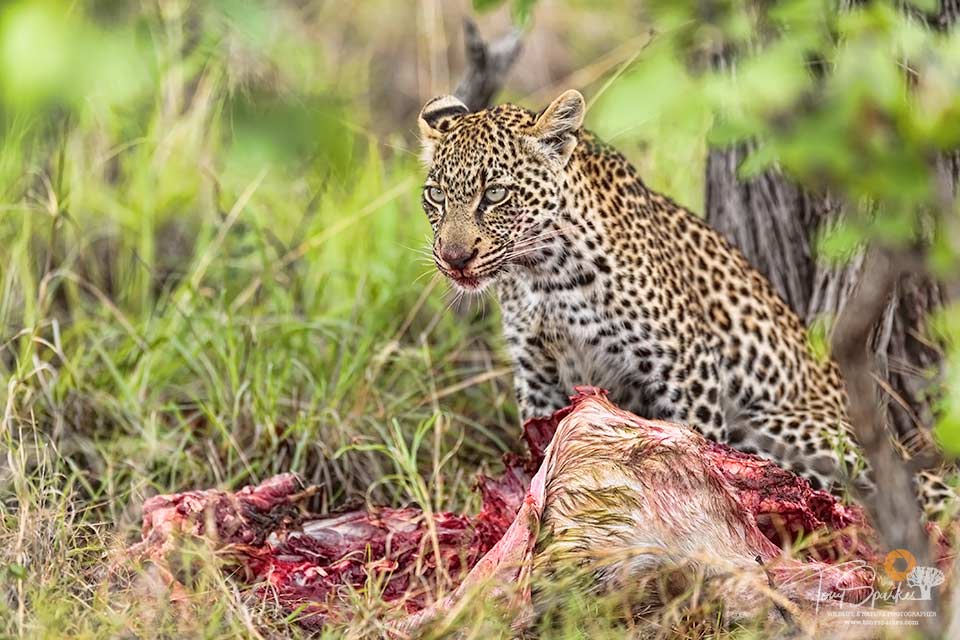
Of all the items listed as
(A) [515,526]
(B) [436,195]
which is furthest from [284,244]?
(A) [515,526]

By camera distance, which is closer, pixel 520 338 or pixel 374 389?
pixel 520 338

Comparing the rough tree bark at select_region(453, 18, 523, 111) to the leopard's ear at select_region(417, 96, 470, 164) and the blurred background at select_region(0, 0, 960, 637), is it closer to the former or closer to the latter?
the blurred background at select_region(0, 0, 960, 637)

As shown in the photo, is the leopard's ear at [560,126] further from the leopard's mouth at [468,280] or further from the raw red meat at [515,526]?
the raw red meat at [515,526]

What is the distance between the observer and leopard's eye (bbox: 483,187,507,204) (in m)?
5.14

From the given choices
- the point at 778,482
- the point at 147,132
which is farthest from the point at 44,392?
the point at 778,482

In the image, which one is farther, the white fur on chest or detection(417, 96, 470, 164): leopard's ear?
detection(417, 96, 470, 164): leopard's ear

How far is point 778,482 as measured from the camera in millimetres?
4430

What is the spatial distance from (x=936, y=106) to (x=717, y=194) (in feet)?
12.2

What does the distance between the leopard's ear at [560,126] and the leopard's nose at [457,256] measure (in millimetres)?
574

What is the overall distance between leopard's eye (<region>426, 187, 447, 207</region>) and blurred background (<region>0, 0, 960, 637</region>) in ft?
1.01

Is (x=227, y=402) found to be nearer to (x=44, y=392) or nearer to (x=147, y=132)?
(x=44, y=392)

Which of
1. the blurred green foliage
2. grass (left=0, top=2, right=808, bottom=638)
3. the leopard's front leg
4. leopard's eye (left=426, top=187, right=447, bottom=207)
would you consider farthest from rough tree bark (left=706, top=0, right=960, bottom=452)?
the blurred green foliage

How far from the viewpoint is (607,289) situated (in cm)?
525

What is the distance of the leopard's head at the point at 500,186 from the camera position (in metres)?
5.06
